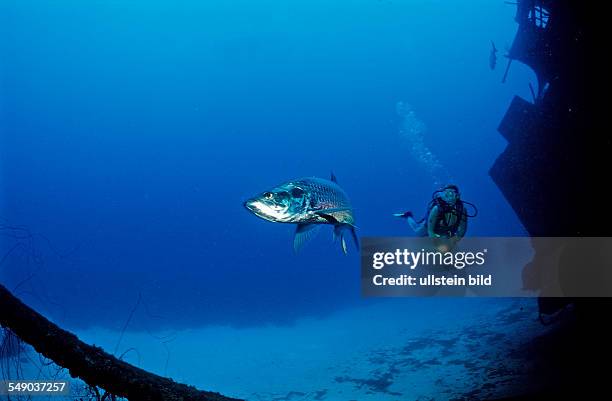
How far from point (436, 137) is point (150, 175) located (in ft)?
320

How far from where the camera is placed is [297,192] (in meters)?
2.92

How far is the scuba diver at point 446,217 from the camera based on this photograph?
5160mm

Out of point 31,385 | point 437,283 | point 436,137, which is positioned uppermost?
point 436,137

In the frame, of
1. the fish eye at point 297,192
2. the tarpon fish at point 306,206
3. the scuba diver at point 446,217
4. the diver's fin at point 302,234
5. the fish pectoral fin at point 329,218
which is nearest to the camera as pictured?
the tarpon fish at point 306,206

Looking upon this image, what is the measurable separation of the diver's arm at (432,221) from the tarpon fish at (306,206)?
87.9 inches

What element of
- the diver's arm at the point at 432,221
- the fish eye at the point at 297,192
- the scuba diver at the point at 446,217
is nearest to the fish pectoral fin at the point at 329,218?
the fish eye at the point at 297,192

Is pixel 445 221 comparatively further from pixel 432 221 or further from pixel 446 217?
pixel 432 221

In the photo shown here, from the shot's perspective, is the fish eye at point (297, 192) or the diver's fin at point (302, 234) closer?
the fish eye at point (297, 192)

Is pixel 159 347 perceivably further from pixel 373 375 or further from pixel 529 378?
pixel 529 378

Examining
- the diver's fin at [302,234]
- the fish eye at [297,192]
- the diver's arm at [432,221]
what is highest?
the diver's arm at [432,221]

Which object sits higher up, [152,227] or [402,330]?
[152,227]

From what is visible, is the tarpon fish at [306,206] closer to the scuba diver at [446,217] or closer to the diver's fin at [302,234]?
the diver's fin at [302,234]

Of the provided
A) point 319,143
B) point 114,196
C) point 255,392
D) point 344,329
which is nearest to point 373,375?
point 255,392

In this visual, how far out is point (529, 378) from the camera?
557 cm
